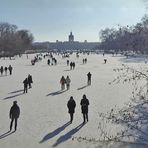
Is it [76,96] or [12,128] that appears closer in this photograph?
[12,128]

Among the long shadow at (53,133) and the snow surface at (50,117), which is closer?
the snow surface at (50,117)

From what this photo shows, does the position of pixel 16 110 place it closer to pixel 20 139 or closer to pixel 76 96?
pixel 20 139

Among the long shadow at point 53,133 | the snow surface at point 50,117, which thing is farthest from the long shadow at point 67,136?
the long shadow at point 53,133

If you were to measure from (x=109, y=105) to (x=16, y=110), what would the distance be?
7.09m

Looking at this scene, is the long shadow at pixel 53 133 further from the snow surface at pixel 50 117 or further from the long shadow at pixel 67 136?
Result: the long shadow at pixel 67 136

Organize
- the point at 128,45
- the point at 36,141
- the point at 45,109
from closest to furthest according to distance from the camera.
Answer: the point at 128,45 < the point at 36,141 < the point at 45,109

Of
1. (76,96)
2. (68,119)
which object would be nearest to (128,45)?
(68,119)

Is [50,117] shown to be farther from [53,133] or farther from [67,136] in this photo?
[67,136]

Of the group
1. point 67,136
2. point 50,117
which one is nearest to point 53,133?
point 67,136

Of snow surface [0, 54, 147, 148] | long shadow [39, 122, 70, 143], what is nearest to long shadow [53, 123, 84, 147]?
snow surface [0, 54, 147, 148]

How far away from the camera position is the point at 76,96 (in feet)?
79.7

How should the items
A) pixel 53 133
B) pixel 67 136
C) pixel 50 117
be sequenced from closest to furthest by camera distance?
pixel 67 136 → pixel 53 133 → pixel 50 117

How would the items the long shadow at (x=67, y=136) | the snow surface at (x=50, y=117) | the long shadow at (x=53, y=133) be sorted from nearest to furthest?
the long shadow at (x=67, y=136), the snow surface at (x=50, y=117), the long shadow at (x=53, y=133)

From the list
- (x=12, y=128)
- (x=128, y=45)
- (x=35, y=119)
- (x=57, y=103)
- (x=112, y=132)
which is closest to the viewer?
(x=128, y=45)
